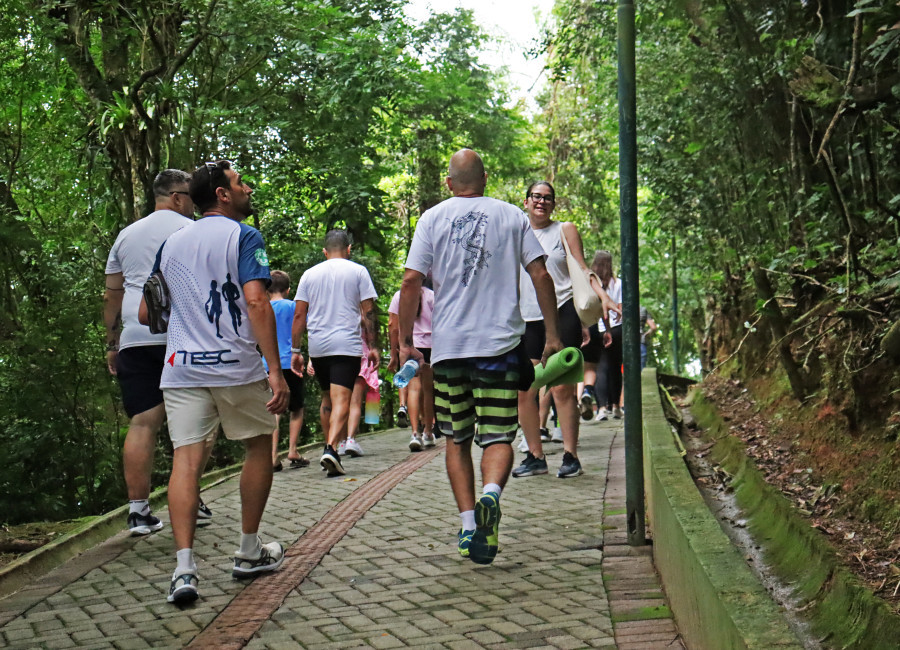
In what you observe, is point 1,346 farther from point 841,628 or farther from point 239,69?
point 841,628

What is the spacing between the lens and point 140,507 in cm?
691

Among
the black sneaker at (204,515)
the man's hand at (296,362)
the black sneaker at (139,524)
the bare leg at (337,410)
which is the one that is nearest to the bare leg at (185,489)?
the black sneaker at (139,524)

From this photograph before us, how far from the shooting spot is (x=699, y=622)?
3.77m

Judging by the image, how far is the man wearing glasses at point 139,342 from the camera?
670 cm

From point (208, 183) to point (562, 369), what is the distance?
224 centimetres

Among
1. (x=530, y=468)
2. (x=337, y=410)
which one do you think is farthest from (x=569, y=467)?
(x=337, y=410)

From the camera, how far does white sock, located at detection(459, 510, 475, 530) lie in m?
5.83

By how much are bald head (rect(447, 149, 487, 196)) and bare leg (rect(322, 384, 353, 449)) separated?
13.3 feet

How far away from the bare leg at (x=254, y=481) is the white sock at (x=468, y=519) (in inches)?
41.2

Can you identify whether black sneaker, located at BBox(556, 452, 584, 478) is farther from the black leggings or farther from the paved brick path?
the black leggings

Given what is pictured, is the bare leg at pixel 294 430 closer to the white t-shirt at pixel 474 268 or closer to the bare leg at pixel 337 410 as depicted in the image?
the bare leg at pixel 337 410

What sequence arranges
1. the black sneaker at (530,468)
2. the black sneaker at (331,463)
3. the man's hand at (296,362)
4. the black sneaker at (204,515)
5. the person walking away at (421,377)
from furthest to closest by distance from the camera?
1. the person walking away at (421,377)
2. the man's hand at (296,362)
3. the black sneaker at (331,463)
4. the black sneaker at (530,468)
5. the black sneaker at (204,515)

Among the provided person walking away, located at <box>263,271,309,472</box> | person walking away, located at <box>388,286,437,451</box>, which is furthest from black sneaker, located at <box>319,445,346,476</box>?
person walking away, located at <box>388,286,437,451</box>

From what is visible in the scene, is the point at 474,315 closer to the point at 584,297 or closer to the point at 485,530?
the point at 485,530
